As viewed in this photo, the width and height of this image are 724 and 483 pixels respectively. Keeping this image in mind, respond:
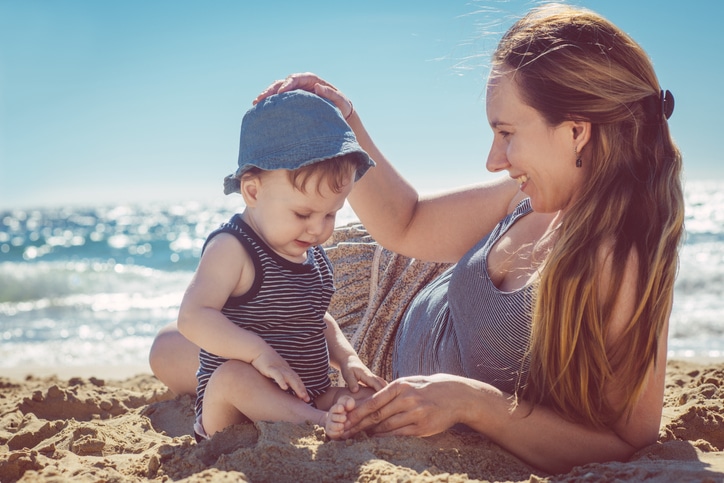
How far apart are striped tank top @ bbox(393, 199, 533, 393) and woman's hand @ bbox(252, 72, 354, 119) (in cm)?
77

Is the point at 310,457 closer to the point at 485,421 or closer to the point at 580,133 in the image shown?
the point at 485,421

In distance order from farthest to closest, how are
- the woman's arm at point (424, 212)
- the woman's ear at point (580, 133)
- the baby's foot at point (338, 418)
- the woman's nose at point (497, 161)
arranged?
the woman's arm at point (424, 212), the woman's nose at point (497, 161), the woman's ear at point (580, 133), the baby's foot at point (338, 418)

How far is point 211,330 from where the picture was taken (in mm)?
2199

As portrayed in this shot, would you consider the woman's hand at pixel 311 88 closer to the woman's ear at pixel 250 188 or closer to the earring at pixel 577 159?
the woman's ear at pixel 250 188

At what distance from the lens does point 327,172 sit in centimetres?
234

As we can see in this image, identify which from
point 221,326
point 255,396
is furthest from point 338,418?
point 221,326

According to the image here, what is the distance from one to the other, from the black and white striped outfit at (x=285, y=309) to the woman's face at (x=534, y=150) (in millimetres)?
737

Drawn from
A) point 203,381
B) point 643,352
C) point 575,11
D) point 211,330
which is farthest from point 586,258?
point 203,381

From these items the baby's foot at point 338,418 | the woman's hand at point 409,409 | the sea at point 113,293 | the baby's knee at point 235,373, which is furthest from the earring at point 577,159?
the sea at point 113,293

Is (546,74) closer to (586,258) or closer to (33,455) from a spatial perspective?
(586,258)

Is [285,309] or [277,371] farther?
[285,309]

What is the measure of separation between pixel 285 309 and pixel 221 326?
12.3 inches

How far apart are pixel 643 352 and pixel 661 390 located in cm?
17

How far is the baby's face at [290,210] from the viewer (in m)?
2.33
